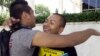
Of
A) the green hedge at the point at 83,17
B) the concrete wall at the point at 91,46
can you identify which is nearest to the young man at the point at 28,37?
the concrete wall at the point at 91,46

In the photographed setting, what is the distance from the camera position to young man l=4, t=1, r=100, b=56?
2602 mm

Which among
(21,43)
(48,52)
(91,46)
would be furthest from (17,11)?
(91,46)

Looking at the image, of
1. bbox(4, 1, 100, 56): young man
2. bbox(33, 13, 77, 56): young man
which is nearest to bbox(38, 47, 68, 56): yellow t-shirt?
bbox(33, 13, 77, 56): young man

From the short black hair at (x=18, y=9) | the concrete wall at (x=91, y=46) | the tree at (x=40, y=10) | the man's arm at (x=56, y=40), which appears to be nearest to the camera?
the man's arm at (x=56, y=40)

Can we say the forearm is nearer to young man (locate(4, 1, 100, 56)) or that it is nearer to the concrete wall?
young man (locate(4, 1, 100, 56))

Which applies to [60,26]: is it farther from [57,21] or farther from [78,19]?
[78,19]

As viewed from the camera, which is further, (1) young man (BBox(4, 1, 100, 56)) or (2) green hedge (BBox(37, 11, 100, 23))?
(2) green hedge (BBox(37, 11, 100, 23))

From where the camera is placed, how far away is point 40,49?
288 cm

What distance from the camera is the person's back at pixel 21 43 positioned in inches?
106

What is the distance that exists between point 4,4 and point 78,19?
6007 mm

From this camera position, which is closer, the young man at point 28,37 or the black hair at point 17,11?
the young man at point 28,37

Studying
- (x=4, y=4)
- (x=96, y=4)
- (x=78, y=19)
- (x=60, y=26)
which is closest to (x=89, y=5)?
(x=96, y=4)

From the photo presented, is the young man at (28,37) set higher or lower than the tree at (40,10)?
higher

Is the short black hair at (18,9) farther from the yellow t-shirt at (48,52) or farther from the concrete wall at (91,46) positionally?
the concrete wall at (91,46)
